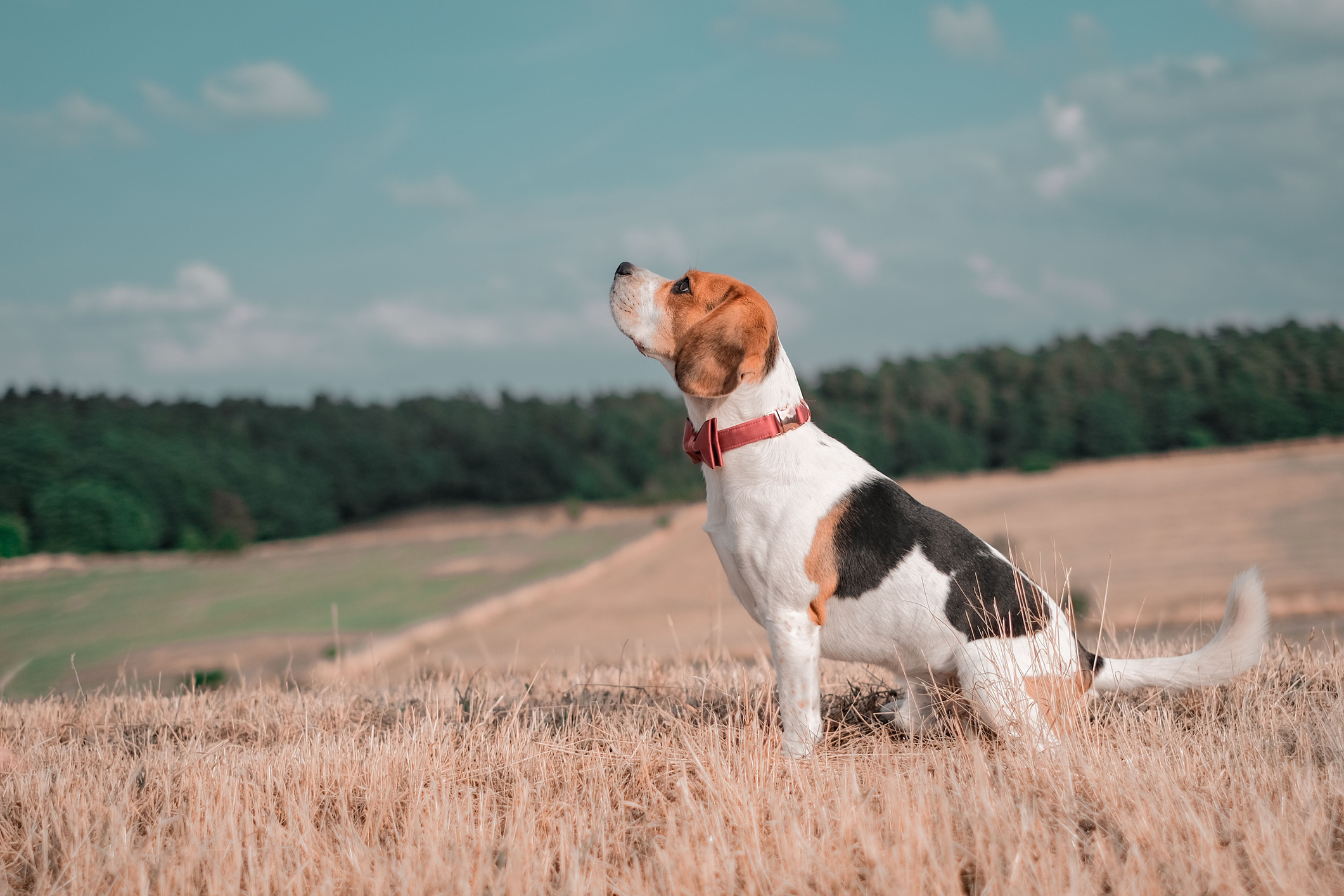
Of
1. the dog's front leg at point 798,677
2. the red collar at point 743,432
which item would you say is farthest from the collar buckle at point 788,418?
the dog's front leg at point 798,677


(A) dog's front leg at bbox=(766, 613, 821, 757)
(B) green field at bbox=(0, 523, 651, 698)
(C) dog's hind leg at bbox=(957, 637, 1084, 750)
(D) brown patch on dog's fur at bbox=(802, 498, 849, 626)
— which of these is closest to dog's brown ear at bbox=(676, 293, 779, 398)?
(D) brown patch on dog's fur at bbox=(802, 498, 849, 626)

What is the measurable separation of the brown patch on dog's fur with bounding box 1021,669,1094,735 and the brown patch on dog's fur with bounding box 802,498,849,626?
96cm

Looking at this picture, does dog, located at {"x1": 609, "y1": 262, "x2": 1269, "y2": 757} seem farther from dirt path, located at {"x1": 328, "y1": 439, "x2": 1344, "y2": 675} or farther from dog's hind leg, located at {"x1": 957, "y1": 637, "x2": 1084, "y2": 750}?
dirt path, located at {"x1": 328, "y1": 439, "x2": 1344, "y2": 675}

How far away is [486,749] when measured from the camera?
4.32 metres

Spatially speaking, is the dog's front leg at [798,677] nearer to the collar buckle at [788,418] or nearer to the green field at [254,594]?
the collar buckle at [788,418]

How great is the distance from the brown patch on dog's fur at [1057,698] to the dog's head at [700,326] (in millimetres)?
1891

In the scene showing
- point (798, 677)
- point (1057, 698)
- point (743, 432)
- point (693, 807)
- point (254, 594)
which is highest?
point (743, 432)

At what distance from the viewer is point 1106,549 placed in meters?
39.0

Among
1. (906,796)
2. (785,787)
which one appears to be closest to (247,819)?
(785,787)

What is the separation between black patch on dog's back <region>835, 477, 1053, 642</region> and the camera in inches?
157

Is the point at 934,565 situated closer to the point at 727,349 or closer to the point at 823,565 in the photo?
the point at 823,565

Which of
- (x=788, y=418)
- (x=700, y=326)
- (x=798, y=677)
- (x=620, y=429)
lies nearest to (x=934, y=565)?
(x=798, y=677)

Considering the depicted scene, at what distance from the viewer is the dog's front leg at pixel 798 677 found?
4.01 metres

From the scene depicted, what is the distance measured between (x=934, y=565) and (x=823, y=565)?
0.52 metres
